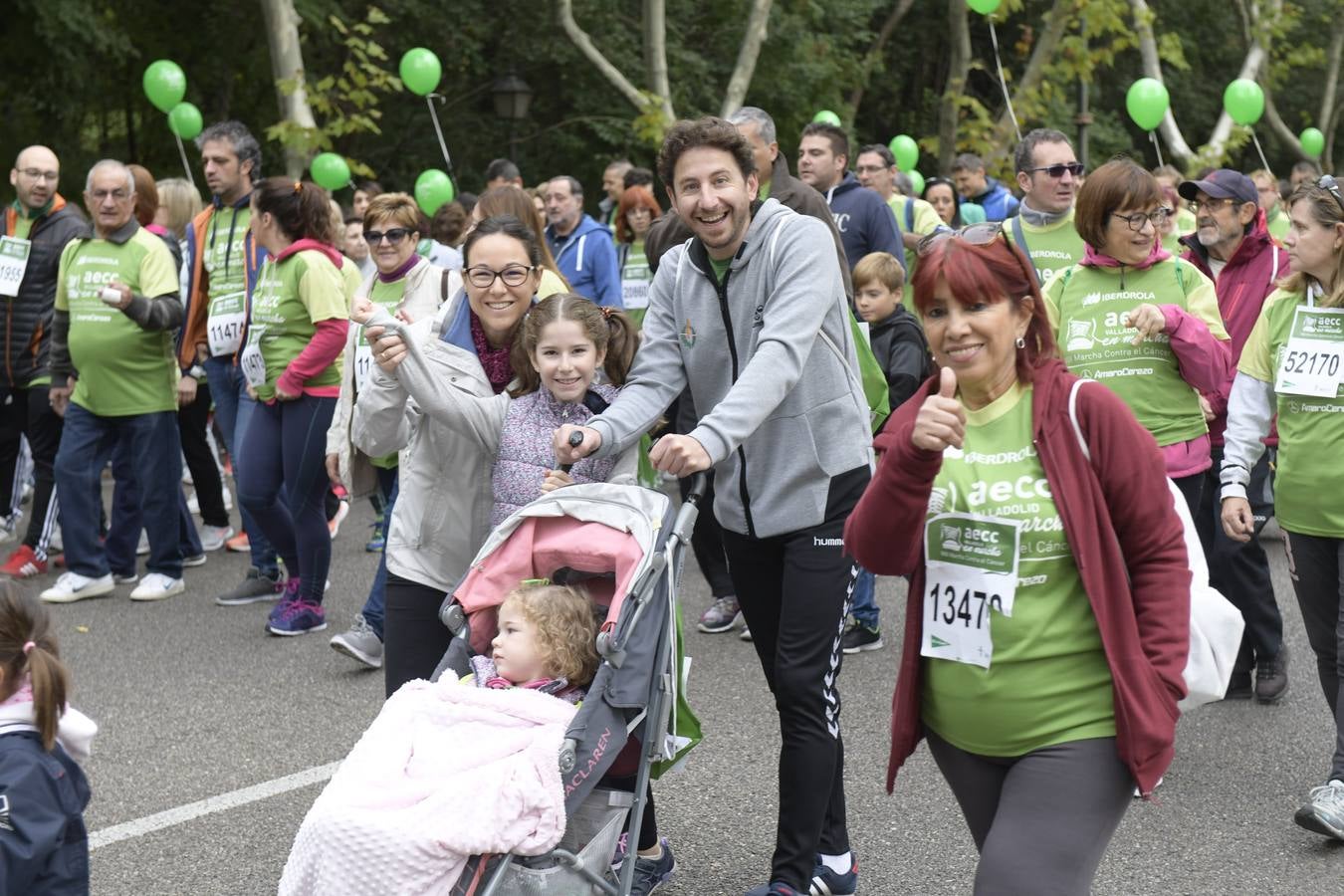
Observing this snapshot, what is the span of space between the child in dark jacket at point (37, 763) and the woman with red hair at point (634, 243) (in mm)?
7237

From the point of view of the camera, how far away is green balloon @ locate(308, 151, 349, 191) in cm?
1570

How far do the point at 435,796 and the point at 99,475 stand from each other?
5873mm

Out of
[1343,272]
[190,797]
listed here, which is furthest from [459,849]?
[1343,272]

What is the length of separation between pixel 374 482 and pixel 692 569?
4144 mm

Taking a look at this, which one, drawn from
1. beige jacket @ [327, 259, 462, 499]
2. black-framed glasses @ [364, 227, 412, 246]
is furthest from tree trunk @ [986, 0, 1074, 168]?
beige jacket @ [327, 259, 462, 499]

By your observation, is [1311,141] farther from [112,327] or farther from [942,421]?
[942,421]

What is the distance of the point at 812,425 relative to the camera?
4.19 meters

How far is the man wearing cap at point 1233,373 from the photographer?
6.49 metres

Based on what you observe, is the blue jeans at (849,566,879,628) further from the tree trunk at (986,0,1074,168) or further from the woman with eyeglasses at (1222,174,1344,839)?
the tree trunk at (986,0,1074,168)

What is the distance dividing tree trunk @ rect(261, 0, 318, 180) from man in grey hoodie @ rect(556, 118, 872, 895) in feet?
41.9

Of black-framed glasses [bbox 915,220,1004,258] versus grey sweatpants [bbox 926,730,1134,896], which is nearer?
grey sweatpants [bbox 926,730,1134,896]

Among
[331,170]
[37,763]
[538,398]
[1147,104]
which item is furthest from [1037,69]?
[37,763]

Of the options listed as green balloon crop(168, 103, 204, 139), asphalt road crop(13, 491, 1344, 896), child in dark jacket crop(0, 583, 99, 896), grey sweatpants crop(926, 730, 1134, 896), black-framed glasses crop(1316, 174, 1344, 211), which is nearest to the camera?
grey sweatpants crop(926, 730, 1134, 896)

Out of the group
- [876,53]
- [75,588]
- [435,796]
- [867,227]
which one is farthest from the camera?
[876,53]
